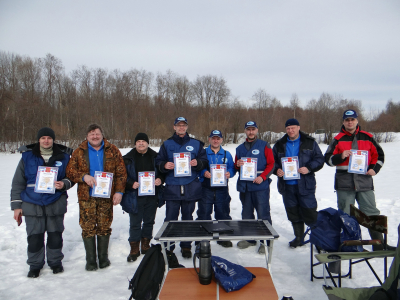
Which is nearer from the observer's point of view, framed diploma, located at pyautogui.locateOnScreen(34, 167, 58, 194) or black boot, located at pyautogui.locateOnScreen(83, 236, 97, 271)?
framed diploma, located at pyautogui.locateOnScreen(34, 167, 58, 194)

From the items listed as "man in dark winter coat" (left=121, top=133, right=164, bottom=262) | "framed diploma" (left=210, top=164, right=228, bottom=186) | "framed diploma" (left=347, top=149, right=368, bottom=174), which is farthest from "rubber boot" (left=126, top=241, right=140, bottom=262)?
"framed diploma" (left=347, top=149, right=368, bottom=174)

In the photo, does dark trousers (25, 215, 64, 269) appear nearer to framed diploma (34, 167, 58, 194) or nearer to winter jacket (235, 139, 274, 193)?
framed diploma (34, 167, 58, 194)

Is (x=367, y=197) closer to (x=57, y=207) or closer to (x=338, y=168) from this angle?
(x=338, y=168)

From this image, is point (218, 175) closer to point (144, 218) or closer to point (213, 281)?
point (144, 218)

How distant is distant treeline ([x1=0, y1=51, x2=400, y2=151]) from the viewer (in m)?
28.7

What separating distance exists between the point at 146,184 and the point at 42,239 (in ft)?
5.60

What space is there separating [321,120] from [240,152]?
4062cm

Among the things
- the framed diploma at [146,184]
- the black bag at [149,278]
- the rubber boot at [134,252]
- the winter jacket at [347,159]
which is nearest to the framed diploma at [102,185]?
the framed diploma at [146,184]

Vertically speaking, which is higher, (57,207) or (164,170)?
(164,170)

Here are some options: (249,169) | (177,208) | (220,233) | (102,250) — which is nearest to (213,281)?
(220,233)

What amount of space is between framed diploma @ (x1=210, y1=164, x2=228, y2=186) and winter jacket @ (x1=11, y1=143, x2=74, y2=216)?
2.33m

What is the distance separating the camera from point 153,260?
9.44ft

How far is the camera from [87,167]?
4.01m

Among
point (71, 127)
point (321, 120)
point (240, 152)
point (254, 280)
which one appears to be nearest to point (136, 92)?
point (71, 127)
